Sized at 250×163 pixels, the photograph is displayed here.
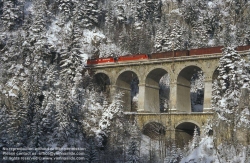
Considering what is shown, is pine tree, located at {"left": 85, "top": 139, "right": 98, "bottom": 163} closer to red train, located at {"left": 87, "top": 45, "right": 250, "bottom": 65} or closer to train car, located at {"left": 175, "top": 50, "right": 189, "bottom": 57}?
red train, located at {"left": 87, "top": 45, "right": 250, "bottom": 65}

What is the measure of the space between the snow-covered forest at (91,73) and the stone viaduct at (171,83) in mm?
2616

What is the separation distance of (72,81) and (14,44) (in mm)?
13782

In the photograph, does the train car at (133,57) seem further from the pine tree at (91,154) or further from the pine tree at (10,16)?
the pine tree at (10,16)

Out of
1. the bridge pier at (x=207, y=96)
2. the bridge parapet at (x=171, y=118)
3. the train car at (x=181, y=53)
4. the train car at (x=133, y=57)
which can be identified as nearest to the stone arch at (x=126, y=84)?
the train car at (x=133, y=57)

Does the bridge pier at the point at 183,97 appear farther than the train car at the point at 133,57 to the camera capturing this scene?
No

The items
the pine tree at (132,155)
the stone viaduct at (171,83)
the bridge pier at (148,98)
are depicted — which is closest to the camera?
the pine tree at (132,155)

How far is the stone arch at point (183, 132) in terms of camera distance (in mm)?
53844

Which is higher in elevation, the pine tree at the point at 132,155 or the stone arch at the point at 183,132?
the stone arch at the point at 183,132

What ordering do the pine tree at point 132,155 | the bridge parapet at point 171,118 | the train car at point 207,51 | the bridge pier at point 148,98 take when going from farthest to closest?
1. the bridge pier at point 148,98
2. the train car at point 207,51
3. the bridge parapet at point 171,118
4. the pine tree at point 132,155

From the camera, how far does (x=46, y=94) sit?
2281 inches

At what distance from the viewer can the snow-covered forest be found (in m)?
42.9

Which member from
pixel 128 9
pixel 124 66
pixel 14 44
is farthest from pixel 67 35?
pixel 128 9

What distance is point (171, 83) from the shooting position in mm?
57688

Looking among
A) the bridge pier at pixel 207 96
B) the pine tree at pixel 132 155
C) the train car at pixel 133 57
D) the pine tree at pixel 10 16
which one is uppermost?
the pine tree at pixel 10 16
